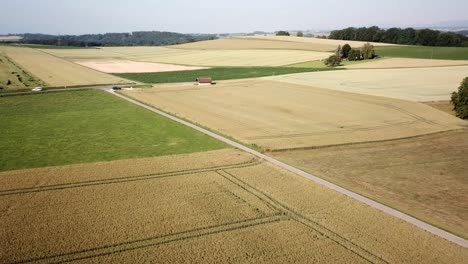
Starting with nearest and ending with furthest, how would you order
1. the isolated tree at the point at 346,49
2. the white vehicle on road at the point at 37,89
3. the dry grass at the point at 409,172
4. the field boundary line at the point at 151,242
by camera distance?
the field boundary line at the point at 151,242
the dry grass at the point at 409,172
the white vehicle on road at the point at 37,89
the isolated tree at the point at 346,49

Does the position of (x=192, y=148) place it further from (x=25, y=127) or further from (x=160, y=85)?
(x=160, y=85)

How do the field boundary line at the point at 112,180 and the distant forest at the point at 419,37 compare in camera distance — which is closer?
the field boundary line at the point at 112,180

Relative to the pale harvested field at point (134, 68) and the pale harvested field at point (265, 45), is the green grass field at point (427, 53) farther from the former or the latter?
the pale harvested field at point (134, 68)

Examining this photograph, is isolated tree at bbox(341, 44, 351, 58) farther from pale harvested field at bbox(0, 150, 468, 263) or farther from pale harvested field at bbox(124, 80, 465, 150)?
pale harvested field at bbox(0, 150, 468, 263)

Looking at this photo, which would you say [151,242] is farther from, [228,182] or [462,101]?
[462,101]

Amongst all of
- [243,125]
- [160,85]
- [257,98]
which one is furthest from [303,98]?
[160,85]

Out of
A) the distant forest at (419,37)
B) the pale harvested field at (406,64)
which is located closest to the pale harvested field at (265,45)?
the pale harvested field at (406,64)

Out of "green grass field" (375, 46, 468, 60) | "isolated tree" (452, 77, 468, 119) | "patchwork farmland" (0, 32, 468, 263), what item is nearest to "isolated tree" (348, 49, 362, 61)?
"green grass field" (375, 46, 468, 60)
